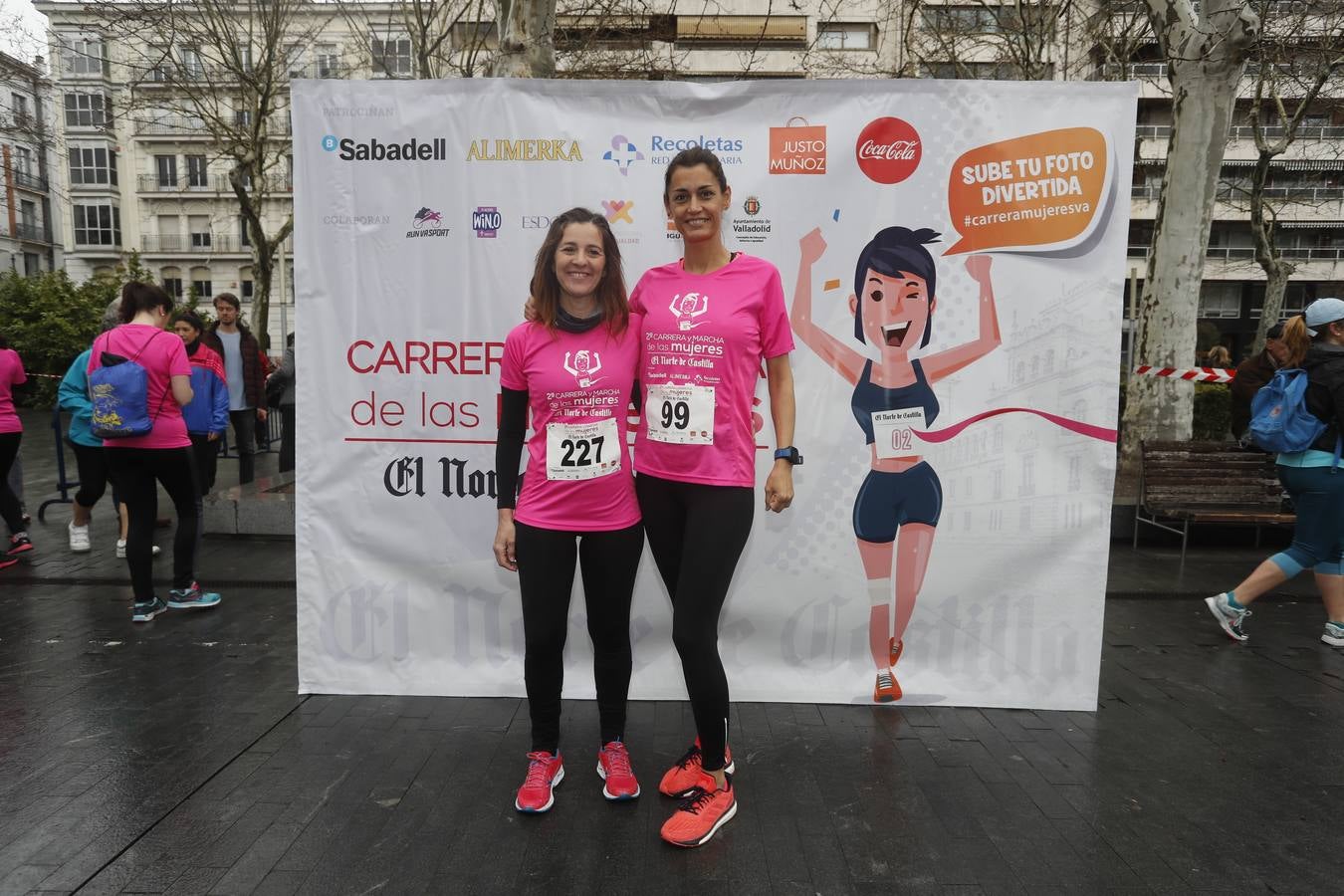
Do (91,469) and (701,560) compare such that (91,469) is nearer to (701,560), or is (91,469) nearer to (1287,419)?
(701,560)

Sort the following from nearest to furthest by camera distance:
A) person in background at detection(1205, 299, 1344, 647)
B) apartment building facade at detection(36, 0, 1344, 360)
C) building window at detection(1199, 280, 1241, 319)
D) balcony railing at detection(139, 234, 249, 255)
→ person in background at detection(1205, 299, 1344, 647), apartment building facade at detection(36, 0, 1344, 360), building window at detection(1199, 280, 1241, 319), balcony railing at detection(139, 234, 249, 255)

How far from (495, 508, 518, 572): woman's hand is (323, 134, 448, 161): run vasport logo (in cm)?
175

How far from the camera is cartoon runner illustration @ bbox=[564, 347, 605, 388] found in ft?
9.41

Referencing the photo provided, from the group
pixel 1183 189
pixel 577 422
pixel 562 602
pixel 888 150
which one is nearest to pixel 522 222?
pixel 577 422

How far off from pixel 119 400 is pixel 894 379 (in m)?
4.20

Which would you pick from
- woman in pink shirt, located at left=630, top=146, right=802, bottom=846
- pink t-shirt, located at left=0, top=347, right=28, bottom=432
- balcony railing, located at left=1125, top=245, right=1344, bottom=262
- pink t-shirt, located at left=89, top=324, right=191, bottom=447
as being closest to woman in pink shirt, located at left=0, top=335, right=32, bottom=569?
pink t-shirt, located at left=0, top=347, right=28, bottom=432

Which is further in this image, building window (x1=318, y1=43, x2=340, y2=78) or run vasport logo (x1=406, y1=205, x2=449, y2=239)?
building window (x1=318, y1=43, x2=340, y2=78)

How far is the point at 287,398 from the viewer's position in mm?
9531

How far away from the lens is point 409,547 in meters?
3.98

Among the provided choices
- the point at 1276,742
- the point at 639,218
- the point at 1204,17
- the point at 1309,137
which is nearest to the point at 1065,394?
the point at 1276,742

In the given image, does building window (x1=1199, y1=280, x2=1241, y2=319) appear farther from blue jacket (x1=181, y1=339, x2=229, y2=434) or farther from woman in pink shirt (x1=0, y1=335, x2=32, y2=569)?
woman in pink shirt (x1=0, y1=335, x2=32, y2=569)

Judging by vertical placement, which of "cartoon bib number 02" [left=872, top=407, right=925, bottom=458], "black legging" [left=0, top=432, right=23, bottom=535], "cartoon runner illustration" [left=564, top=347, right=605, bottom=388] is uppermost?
"cartoon runner illustration" [left=564, top=347, right=605, bottom=388]

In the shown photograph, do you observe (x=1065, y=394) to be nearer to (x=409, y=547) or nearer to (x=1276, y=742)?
(x=1276, y=742)

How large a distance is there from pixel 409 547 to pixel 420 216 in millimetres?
1493
